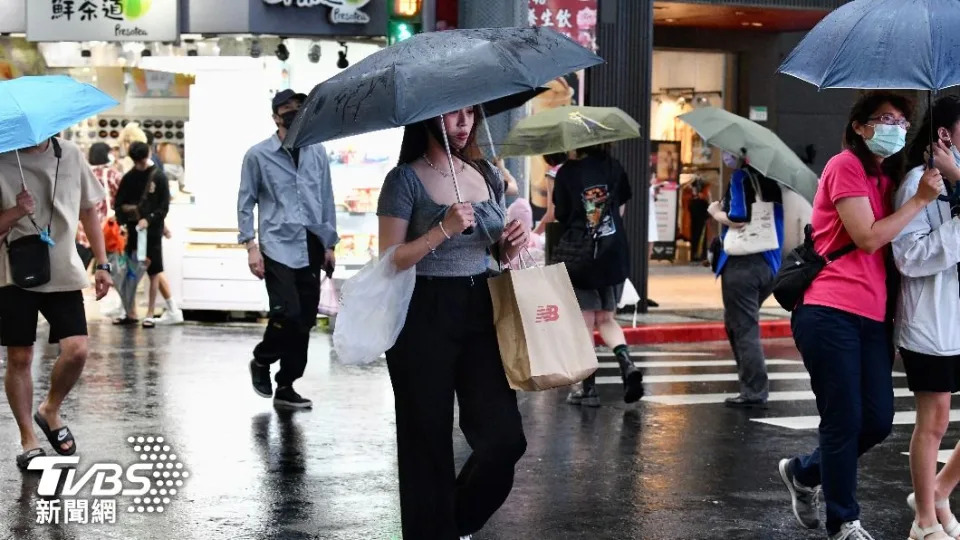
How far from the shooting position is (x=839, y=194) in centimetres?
628

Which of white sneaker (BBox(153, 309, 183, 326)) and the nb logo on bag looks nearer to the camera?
the nb logo on bag

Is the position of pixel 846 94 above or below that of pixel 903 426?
above

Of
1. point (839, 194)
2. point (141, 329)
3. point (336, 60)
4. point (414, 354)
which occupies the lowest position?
point (141, 329)

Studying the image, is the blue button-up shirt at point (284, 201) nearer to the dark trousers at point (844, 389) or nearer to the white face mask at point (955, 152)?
the dark trousers at point (844, 389)

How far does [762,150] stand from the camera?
1020cm

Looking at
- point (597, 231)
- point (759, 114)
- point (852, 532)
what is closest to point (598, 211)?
point (597, 231)

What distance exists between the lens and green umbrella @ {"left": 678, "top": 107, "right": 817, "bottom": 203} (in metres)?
10.1

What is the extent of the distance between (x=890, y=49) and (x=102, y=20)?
1336cm

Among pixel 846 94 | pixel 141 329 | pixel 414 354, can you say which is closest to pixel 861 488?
pixel 414 354

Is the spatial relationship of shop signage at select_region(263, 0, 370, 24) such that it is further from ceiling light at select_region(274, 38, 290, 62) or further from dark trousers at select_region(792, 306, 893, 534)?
dark trousers at select_region(792, 306, 893, 534)

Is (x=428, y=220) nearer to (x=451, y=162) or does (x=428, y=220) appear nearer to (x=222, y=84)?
(x=451, y=162)

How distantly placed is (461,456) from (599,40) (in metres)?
9.72

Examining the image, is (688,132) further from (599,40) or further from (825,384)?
(825,384)

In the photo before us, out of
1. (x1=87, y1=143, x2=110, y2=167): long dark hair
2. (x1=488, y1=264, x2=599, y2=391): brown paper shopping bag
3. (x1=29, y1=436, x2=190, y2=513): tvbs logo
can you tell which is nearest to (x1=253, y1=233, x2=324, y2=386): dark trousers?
(x1=29, y1=436, x2=190, y2=513): tvbs logo
